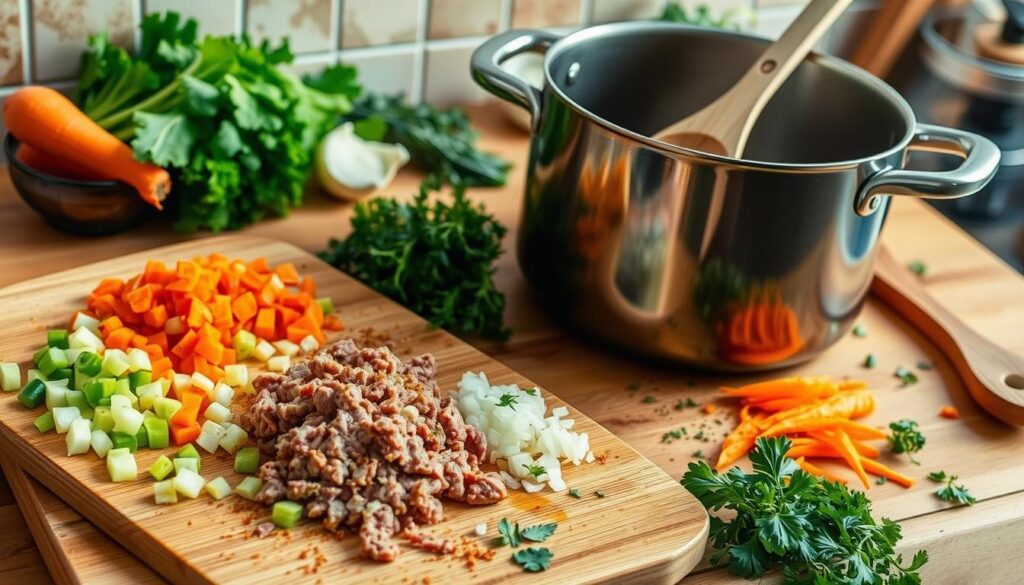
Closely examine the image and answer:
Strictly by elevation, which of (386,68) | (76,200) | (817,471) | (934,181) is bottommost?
(817,471)

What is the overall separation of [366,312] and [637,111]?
54 cm

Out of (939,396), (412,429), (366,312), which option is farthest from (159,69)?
(939,396)

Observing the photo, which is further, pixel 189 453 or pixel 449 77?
pixel 449 77

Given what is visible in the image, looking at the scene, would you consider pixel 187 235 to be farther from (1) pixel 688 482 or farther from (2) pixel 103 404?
(1) pixel 688 482

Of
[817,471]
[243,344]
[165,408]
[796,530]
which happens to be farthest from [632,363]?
[165,408]

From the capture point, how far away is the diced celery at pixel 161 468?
1267mm

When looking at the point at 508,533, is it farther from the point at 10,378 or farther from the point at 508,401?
the point at 10,378

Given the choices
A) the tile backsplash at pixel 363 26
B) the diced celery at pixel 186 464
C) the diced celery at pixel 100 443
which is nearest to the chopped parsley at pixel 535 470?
the diced celery at pixel 186 464

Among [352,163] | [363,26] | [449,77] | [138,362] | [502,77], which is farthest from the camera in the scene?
[449,77]

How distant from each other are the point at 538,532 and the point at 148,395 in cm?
49

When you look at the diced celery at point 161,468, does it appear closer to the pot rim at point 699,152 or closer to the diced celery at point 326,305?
the diced celery at point 326,305

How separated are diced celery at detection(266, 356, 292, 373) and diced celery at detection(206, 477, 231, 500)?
0.23m

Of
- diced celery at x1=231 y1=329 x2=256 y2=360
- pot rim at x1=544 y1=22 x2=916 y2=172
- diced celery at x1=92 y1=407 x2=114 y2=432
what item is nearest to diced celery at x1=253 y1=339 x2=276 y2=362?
diced celery at x1=231 y1=329 x2=256 y2=360

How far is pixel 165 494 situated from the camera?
4.08 feet
